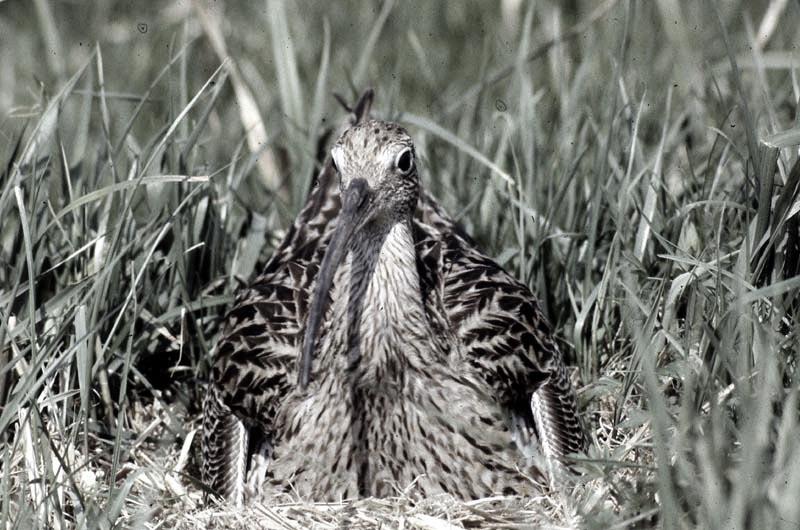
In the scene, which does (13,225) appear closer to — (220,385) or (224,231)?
(224,231)

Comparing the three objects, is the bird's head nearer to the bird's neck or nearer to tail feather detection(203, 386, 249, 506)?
the bird's neck

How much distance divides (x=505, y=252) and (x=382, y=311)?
3.69 ft

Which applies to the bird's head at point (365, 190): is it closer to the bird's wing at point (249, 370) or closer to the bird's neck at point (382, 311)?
the bird's neck at point (382, 311)

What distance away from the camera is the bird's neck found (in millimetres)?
3756

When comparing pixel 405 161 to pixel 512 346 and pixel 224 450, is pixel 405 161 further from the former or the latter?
pixel 224 450

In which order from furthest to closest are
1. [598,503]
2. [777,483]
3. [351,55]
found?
[351,55] < [598,503] < [777,483]

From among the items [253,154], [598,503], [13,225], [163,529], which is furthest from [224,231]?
[598,503]

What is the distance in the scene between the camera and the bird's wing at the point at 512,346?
3.96m

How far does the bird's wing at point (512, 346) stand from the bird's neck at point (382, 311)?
0.80ft

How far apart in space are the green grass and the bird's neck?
1.45 ft

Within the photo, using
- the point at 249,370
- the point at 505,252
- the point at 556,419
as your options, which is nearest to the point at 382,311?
the point at 249,370

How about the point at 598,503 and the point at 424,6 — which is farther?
the point at 424,6

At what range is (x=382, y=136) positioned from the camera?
3611mm

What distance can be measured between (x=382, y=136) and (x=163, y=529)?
1358 mm
